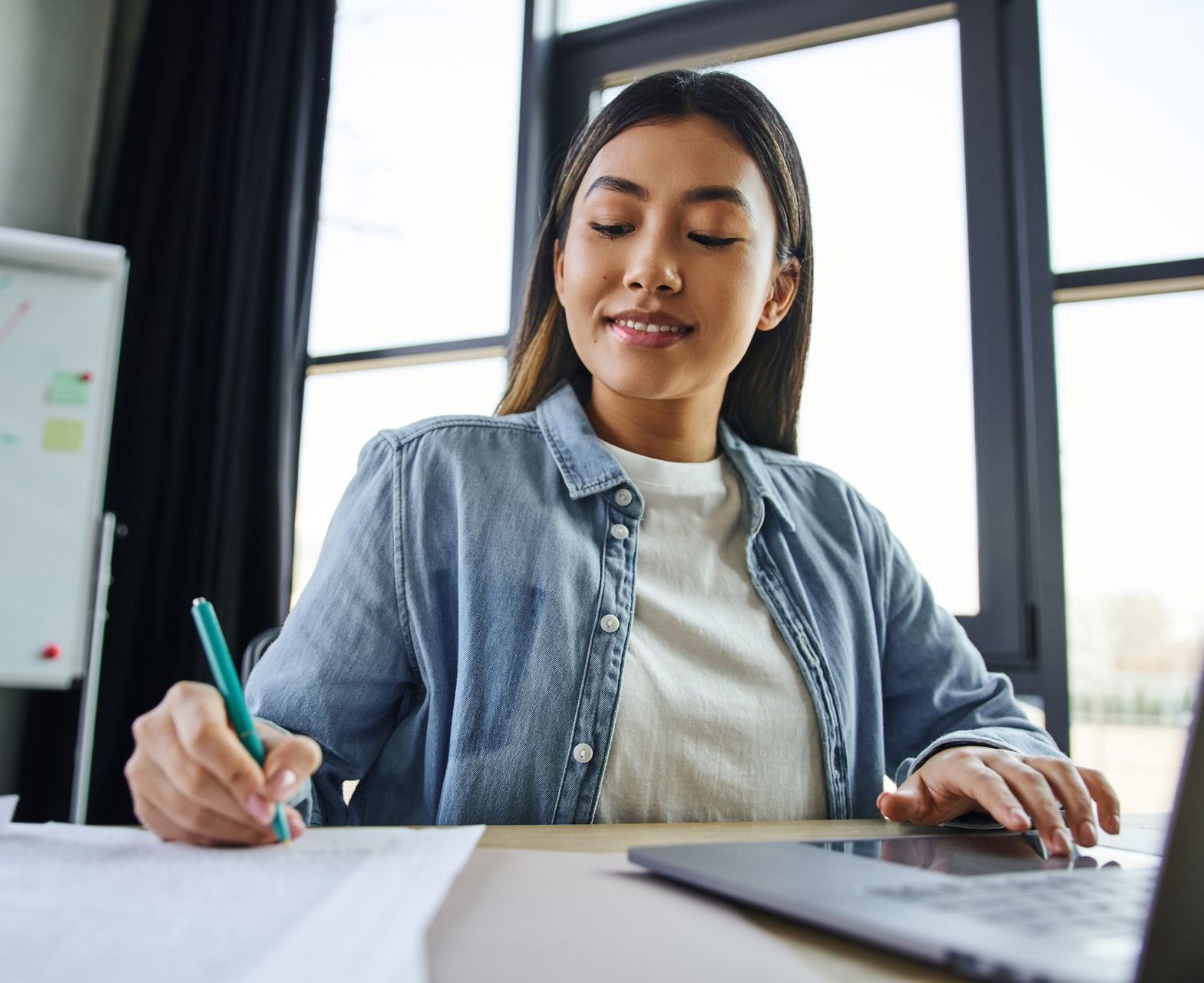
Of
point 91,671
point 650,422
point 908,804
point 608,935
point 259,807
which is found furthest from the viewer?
point 91,671

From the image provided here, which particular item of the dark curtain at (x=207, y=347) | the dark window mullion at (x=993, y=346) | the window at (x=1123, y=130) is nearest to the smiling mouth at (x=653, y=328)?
the dark window mullion at (x=993, y=346)

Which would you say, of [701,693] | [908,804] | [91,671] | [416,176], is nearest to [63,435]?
[91,671]

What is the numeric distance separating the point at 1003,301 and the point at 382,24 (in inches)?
75.2

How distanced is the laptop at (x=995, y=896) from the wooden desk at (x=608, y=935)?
0.01 metres

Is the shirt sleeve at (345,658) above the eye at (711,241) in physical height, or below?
below

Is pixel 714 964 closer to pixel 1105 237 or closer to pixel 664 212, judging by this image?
pixel 664 212

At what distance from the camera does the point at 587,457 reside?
3.37ft

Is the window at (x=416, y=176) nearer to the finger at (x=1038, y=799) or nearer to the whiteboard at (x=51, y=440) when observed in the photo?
the whiteboard at (x=51, y=440)

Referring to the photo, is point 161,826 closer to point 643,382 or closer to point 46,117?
point 643,382

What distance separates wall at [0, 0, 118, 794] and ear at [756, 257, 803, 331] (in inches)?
90.3

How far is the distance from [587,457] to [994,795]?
50 centimetres

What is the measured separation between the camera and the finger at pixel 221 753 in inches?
20.5

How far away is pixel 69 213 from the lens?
2812mm

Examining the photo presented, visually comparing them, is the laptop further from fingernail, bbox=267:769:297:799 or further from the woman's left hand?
fingernail, bbox=267:769:297:799
